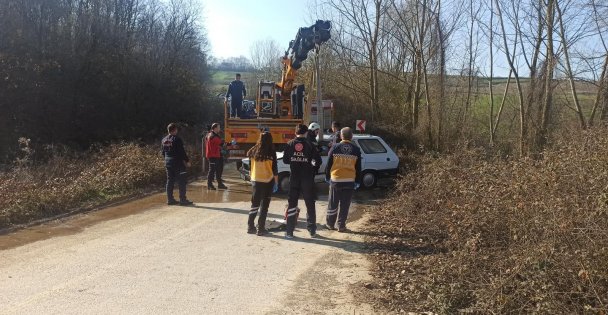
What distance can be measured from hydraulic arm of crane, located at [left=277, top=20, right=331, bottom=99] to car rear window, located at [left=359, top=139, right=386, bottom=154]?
3.01 metres

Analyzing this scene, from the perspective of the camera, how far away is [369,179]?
44.2 ft

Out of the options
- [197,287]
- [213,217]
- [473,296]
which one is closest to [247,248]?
[197,287]

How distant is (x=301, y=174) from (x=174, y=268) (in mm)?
2840

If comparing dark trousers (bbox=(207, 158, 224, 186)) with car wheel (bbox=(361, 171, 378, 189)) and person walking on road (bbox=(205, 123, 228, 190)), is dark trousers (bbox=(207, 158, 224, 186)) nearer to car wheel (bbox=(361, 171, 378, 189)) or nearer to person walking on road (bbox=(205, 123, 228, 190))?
person walking on road (bbox=(205, 123, 228, 190))

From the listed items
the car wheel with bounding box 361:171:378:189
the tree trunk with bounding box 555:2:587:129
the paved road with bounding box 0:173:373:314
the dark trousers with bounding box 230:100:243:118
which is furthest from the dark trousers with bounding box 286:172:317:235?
the tree trunk with bounding box 555:2:587:129

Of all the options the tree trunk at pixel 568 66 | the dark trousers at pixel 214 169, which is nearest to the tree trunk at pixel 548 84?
the tree trunk at pixel 568 66

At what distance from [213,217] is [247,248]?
2.42 metres

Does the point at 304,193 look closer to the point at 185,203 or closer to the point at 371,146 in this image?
the point at 185,203

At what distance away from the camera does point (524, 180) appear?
648 cm

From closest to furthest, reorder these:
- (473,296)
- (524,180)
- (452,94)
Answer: (473,296) < (524,180) < (452,94)

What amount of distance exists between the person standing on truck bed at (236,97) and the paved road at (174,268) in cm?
591

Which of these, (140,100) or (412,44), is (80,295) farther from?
(140,100)

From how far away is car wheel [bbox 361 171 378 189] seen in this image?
13.4 meters

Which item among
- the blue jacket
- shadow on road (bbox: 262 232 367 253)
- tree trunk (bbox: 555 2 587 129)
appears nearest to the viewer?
shadow on road (bbox: 262 232 367 253)
